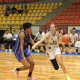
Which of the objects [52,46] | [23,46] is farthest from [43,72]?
[23,46]

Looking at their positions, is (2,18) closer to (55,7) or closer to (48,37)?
(55,7)

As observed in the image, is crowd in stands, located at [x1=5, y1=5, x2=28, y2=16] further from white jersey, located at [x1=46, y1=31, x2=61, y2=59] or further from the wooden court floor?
white jersey, located at [x1=46, y1=31, x2=61, y2=59]

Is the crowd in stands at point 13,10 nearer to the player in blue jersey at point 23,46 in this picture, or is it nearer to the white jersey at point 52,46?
the white jersey at point 52,46

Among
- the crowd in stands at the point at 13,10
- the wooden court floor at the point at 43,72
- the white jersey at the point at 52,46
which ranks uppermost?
the crowd in stands at the point at 13,10

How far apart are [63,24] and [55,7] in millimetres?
2988

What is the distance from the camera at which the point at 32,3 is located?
18.0m

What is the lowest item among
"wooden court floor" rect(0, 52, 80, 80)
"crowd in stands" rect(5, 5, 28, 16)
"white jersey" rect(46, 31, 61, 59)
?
"wooden court floor" rect(0, 52, 80, 80)

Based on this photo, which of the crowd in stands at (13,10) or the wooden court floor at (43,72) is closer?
the wooden court floor at (43,72)

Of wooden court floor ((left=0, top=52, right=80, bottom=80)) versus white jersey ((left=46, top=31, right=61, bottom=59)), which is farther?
wooden court floor ((left=0, top=52, right=80, bottom=80))

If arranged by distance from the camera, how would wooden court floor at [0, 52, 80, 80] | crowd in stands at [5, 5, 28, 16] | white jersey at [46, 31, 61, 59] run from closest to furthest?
white jersey at [46, 31, 61, 59] < wooden court floor at [0, 52, 80, 80] < crowd in stands at [5, 5, 28, 16]

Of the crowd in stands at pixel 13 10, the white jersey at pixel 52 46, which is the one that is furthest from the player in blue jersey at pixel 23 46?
the crowd in stands at pixel 13 10

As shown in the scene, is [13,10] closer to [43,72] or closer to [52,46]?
[43,72]

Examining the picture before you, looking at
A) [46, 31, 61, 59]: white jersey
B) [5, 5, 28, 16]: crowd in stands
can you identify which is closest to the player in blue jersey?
[46, 31, 61, 59]: white jersey

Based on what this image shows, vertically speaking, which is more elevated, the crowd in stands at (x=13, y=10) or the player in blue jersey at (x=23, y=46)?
the crowd in stands at (x=13, y=10)
